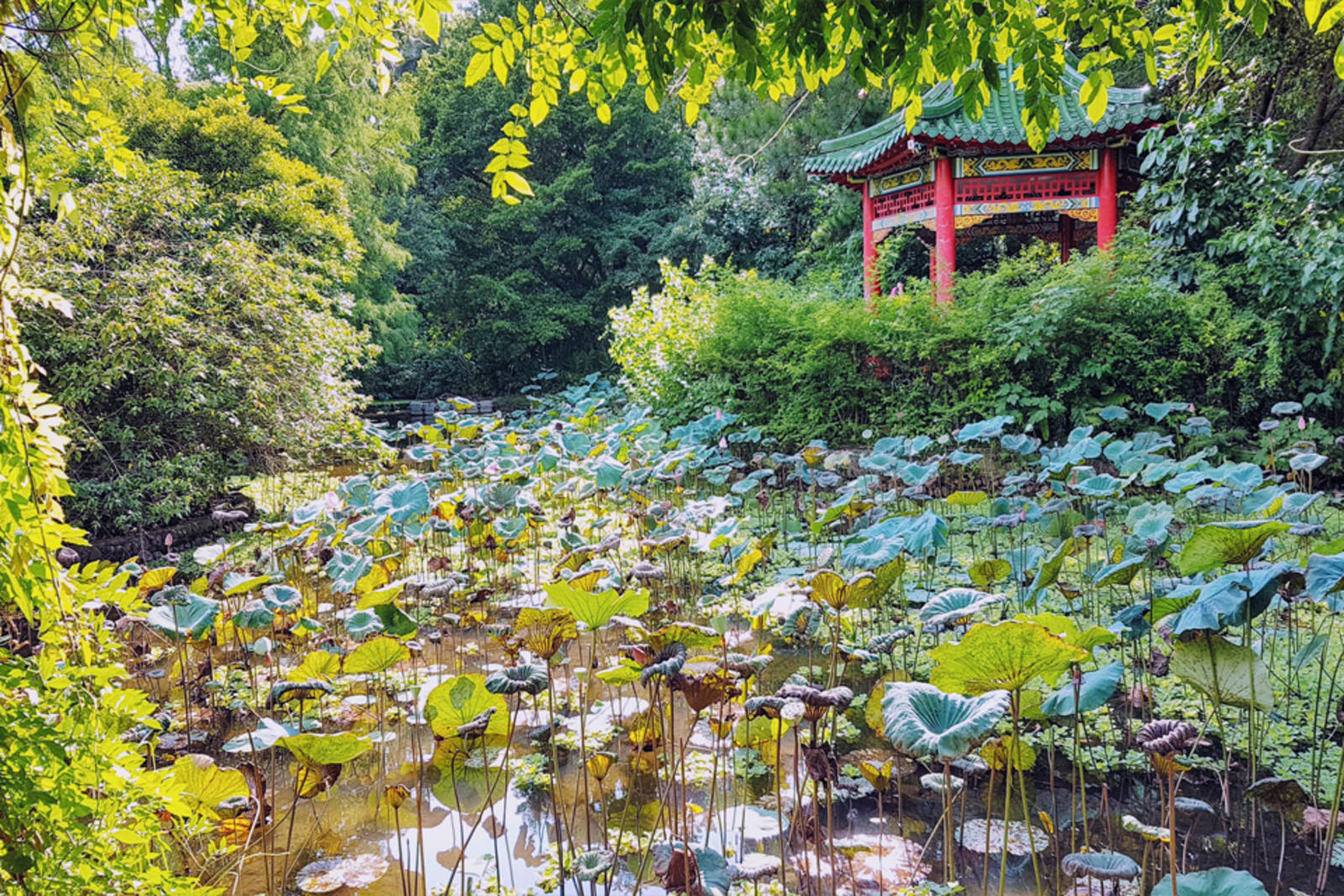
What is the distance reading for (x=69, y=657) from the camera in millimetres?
1414

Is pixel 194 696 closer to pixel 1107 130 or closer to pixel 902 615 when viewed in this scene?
pixel 902 615

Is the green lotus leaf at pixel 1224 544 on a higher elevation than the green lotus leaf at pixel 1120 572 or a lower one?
higher

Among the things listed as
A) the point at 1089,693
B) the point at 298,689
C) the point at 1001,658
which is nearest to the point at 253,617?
the point at 298,689

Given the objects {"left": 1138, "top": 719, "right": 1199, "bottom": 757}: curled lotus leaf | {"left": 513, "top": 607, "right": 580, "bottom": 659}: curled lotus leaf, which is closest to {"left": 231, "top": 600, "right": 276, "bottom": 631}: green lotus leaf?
{"left": 513, "top": 607, "right": 580, "bottom": 659}: curled lotus leaf

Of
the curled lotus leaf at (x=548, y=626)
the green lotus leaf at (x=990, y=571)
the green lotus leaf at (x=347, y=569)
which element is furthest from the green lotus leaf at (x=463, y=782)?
the green lotus leaf at (x=990, y=571)

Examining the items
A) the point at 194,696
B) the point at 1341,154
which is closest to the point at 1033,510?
the point at 194,696

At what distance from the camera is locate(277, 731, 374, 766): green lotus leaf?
1.67 meters

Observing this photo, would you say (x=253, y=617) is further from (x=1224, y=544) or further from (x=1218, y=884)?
(x=1224, y=544)

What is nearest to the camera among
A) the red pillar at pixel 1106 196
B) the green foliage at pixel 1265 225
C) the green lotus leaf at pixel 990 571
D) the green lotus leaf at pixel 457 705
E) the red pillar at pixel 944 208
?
the green lotus leaf at pixel 457 705

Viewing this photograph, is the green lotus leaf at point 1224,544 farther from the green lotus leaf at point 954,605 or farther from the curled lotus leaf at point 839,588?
the curled lotus leaf at point 839,588

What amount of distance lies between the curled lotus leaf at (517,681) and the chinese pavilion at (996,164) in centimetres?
566

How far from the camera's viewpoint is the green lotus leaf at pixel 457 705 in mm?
1942

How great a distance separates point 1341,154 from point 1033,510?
13.2ft

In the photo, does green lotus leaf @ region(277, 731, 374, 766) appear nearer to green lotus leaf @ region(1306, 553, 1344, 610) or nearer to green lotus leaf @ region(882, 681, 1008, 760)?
green lotus leaf @ region(882, 681, 1008, 760)
